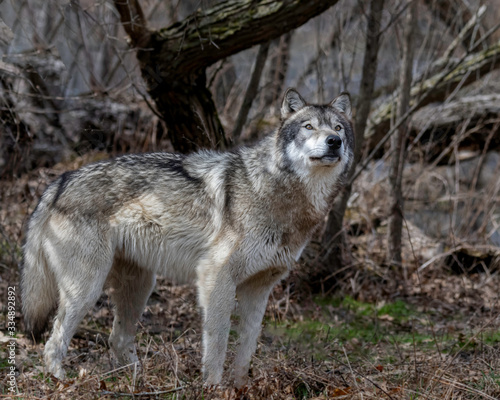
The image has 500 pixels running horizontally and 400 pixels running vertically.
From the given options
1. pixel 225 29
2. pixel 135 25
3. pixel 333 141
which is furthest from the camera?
pixel 135 25

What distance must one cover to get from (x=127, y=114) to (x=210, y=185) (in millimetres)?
5950

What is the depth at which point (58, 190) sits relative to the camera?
16.9 feet

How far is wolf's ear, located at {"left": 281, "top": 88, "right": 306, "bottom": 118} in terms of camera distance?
5.11m

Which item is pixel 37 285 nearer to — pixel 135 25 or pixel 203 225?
pixel 203 225

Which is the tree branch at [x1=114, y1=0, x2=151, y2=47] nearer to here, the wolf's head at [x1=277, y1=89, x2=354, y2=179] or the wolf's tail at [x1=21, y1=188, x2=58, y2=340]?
the wolf's head at [x1=277, y1=89, x2=354, y2=179]

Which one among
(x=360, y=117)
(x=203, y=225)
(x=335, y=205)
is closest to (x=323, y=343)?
(x=203, y=225)

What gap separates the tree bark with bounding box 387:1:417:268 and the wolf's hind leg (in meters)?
4.16

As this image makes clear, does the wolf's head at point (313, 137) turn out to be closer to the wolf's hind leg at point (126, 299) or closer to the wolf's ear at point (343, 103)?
the wolf's ear at point (343, 103)

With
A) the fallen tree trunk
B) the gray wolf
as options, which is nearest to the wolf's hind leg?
the gray wolf

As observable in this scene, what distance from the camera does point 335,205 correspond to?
7855 mm

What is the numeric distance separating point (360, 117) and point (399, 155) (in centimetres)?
108

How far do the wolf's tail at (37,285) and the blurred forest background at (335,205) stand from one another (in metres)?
0.41

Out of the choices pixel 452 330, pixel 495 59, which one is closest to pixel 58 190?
pixel 452 330

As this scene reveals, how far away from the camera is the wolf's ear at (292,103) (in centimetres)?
511
